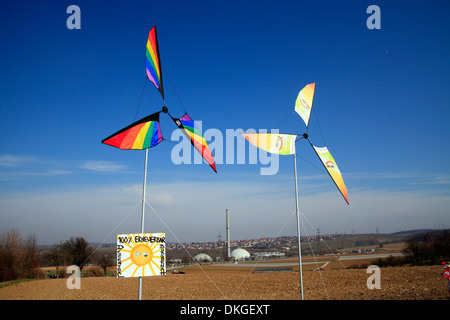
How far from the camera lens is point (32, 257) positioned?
31578 millimetres

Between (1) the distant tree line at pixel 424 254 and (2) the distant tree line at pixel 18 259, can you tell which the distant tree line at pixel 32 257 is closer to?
(2) the distant tree line at pixel 18 259

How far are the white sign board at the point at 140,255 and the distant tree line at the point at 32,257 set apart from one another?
15501 mm

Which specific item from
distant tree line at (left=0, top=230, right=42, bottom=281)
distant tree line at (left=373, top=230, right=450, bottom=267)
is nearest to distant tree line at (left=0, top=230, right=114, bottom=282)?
distant tree line at (left=0, top=230, right=42, bottom=281)

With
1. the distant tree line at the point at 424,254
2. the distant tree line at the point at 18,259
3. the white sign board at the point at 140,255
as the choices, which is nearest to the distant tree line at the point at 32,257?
the distant tree line at the point at 18,259

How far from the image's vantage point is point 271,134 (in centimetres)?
871

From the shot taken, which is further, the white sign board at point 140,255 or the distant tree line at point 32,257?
the distant tree line at point 32,257

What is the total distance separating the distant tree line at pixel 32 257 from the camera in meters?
27.5

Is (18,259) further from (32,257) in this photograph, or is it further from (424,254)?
(424,254)

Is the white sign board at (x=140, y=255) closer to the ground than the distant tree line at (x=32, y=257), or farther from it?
farther from it
